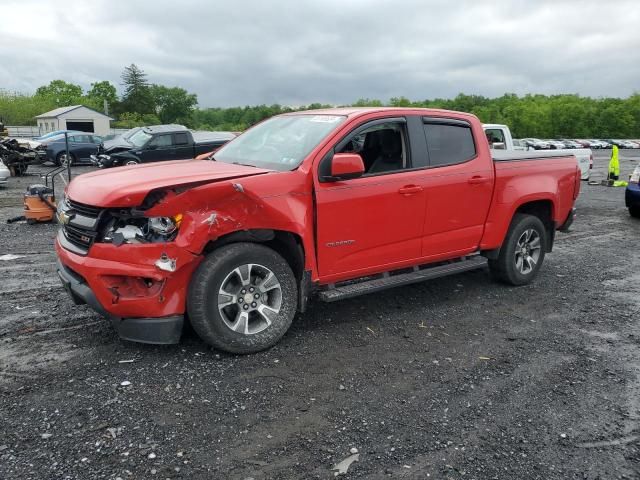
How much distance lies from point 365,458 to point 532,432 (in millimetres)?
1068

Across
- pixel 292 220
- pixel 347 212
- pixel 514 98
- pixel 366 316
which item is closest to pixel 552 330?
pixel 366 316

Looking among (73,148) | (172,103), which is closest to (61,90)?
(172,103)

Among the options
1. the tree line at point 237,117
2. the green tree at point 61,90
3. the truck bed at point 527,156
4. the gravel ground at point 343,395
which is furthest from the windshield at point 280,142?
the green tree at point 61,90

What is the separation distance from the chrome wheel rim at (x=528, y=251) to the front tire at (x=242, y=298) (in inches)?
122

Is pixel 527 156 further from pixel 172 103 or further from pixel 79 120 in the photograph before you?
pixel 172 103

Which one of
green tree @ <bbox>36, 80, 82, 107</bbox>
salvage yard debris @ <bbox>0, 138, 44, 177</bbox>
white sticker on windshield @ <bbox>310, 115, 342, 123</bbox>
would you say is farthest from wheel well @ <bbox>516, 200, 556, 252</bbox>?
green tree @ <bbox>36, 80, 82, 107</bbox>

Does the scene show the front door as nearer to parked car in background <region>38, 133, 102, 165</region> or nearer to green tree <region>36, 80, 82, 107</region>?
parked car in background <region>38, 133, 102, 165</region>

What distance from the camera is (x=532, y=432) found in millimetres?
3191

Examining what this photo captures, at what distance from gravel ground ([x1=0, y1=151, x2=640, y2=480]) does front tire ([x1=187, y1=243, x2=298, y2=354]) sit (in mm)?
189

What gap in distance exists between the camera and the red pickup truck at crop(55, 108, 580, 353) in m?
3.71

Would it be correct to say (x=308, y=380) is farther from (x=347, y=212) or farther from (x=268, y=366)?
(x=347, y=212)

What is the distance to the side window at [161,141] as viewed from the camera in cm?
1844

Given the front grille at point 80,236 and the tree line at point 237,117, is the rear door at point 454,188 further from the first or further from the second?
the tree line at point 237,117

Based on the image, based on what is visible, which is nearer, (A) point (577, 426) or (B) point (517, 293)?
(A) point (577, 426)
